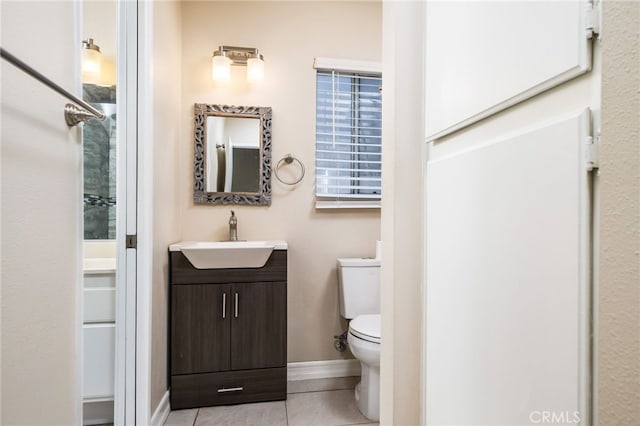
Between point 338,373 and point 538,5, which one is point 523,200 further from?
point 338,373

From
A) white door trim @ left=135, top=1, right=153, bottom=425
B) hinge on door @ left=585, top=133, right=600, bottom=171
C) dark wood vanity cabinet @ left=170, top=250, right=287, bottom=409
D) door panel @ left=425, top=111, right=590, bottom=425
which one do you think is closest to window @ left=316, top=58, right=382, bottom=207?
dark wood vanity cabinet @ left=170, top=250, right=287, bottom=409

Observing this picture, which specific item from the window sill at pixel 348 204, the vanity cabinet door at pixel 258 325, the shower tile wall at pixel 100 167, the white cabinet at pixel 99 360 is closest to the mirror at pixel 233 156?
the window sill at pixel 348 204

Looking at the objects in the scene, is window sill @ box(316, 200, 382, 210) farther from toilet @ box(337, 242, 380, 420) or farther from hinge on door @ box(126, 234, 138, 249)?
hinge on door @ box(126, 234, 138, 249)

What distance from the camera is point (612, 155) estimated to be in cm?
40

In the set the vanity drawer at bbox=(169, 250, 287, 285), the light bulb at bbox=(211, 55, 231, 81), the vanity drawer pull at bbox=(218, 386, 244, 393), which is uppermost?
the light bulb at bbox=(211, 55, 231, 81)

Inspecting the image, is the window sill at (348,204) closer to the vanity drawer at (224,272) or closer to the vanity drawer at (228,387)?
the vanity drawer at (224,272)

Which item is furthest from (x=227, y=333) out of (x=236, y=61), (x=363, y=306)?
(x=236, y=61)

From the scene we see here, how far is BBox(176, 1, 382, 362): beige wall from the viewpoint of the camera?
7.10 feet

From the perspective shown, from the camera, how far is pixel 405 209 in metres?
1.12

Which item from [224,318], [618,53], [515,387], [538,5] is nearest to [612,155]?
[618,53]

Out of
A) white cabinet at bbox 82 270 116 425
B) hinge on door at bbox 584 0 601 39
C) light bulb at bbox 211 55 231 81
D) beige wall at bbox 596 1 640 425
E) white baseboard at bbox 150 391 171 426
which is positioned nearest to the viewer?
beige wall at bbox 596 1 640 425

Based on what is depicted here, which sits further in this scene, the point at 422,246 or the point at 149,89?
the point at 149,89

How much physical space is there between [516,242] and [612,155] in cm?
30

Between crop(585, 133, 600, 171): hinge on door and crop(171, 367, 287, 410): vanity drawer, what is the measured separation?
6.02 ft
